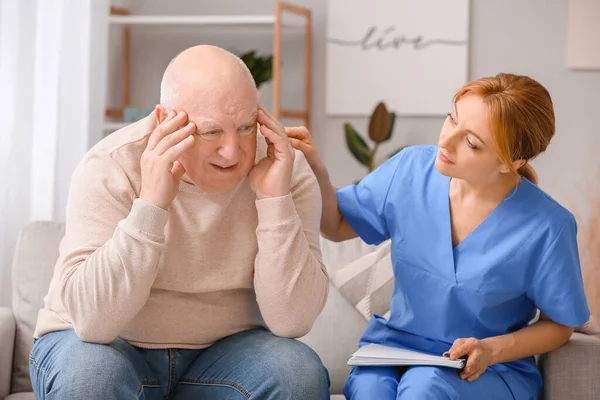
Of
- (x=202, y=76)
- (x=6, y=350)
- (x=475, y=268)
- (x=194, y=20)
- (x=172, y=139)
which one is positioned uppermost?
(x=194, y=20)

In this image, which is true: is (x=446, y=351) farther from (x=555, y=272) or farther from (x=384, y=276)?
(x=384, y=276)

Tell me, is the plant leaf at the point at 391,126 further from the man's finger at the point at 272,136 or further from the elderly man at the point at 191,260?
the man's finger at the point at 272,136

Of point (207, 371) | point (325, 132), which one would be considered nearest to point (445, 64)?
point (325, 132)

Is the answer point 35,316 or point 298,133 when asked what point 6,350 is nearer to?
point 35,316

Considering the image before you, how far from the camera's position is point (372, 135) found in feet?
12.5

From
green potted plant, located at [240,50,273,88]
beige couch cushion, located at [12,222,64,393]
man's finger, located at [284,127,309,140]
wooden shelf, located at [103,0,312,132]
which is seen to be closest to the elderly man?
man's finger, located at [284,127,309,140]

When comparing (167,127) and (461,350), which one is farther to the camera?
(461,350)

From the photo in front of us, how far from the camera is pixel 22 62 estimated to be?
247 centimetres

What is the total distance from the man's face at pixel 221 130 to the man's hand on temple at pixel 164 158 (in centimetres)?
3

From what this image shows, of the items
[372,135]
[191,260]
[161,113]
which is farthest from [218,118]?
[372,135]

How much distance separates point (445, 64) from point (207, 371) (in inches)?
106

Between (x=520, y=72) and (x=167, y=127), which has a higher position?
(x=520, y=72)

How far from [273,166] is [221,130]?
0.41 ft

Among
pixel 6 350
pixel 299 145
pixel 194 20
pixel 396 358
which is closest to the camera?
pixel 396 358
